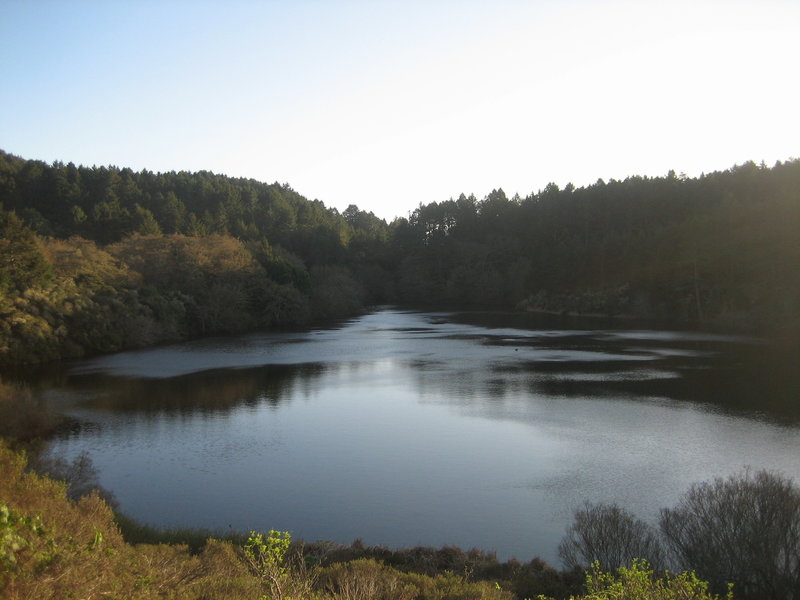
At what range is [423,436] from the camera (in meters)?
21.5

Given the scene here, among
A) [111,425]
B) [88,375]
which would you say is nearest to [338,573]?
[111,425]

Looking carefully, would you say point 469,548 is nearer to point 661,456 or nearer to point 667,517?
point 667,517

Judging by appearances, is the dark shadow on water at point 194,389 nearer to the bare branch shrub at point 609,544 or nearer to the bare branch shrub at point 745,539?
the bare branch shrub at point 609,544

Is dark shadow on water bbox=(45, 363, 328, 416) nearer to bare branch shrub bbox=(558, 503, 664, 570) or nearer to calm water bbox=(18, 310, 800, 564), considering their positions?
calm water bbox=(18, 310, 800, 564)

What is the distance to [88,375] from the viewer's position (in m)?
34.3

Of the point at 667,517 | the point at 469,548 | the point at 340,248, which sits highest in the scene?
the point at 340,248

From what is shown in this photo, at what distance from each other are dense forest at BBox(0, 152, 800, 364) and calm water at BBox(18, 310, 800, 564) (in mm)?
8920

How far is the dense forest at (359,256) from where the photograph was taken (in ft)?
151

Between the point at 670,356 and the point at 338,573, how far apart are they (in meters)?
34.7

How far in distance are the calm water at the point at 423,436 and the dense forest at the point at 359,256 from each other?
892 cm

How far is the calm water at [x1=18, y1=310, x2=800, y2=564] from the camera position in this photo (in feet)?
47.5

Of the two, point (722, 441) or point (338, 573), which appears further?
point (722, 441)

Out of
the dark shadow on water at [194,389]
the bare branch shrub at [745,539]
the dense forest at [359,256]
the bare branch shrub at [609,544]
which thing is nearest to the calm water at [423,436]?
the dark shadow on water at [194,389]

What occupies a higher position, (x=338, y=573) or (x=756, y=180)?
(x=756, y=180)
